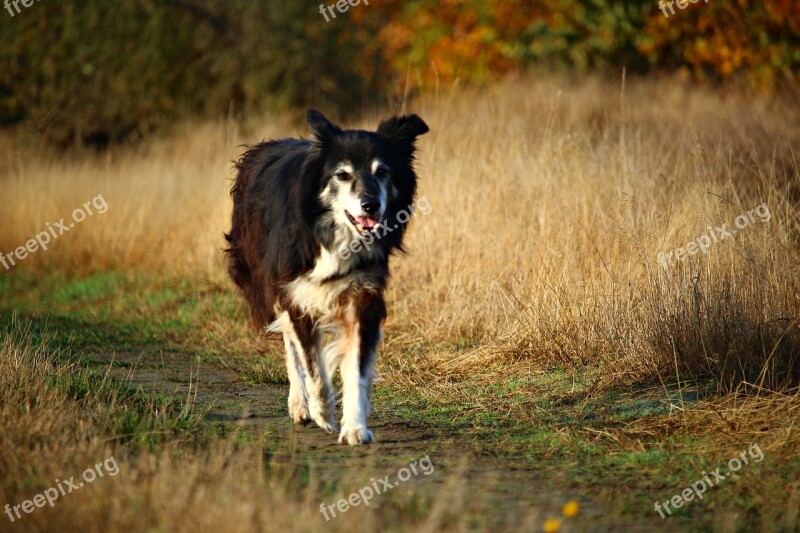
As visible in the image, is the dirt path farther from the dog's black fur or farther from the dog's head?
the dog's head

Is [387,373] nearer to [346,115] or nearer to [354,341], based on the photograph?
[354,341]

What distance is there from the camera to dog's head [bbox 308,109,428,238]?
5.73 meters

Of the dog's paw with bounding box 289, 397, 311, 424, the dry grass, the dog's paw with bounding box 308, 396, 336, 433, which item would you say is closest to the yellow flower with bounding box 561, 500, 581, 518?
the dry grass

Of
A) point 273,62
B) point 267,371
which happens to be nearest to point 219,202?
point 267,371

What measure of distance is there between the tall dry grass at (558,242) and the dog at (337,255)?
1747mm

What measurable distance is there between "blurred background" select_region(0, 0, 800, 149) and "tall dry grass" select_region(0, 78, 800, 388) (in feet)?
20.1

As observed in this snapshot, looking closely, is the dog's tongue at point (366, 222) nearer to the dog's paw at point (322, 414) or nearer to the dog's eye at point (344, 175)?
the dog's eye at point (344, 175)

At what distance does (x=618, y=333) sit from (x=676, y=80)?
1295 cm

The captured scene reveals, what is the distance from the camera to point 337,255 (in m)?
5.82

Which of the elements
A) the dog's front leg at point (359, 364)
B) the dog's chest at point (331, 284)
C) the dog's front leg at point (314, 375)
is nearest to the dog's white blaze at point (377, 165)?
the dog's chest at point (331, 284)

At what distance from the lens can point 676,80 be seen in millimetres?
18484

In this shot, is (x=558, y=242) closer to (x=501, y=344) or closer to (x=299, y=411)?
(x=501, y=344)

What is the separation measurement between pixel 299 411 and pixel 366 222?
131 centimetres

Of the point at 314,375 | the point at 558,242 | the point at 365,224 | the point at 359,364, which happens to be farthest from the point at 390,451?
the point at 558,242
